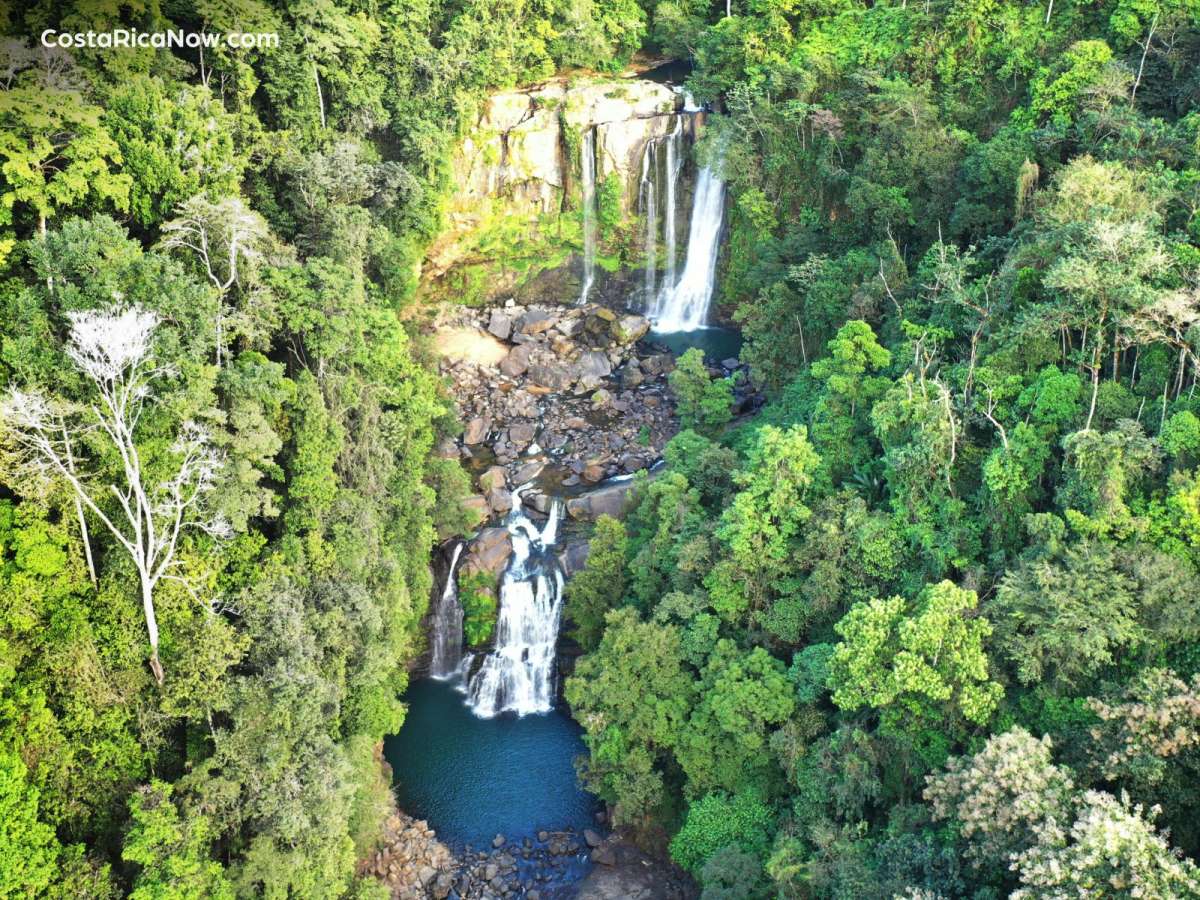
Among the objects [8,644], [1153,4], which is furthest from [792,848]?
[1153,4]

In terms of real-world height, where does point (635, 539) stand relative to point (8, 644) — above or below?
below

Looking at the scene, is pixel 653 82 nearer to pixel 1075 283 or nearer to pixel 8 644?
pixel 1075 283

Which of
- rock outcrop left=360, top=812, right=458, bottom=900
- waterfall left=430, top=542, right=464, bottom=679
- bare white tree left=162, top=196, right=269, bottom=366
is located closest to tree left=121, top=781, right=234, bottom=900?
rock outcrop left=360, top=812, right=458, bottom=900

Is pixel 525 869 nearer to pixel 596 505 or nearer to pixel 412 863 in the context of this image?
pixel 412 863

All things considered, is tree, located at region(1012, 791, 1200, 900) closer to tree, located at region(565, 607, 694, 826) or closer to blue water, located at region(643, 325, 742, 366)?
tree, located at region(565, 607, 694, 826)

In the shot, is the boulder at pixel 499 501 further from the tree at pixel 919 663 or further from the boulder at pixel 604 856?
the tree at pixel 919 663

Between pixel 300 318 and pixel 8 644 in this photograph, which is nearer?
pixel 8 644

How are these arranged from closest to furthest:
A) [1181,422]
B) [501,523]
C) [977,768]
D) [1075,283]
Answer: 1. [977,768]
2. [1181,422]
3. [1075,283]
4. [501,523]
